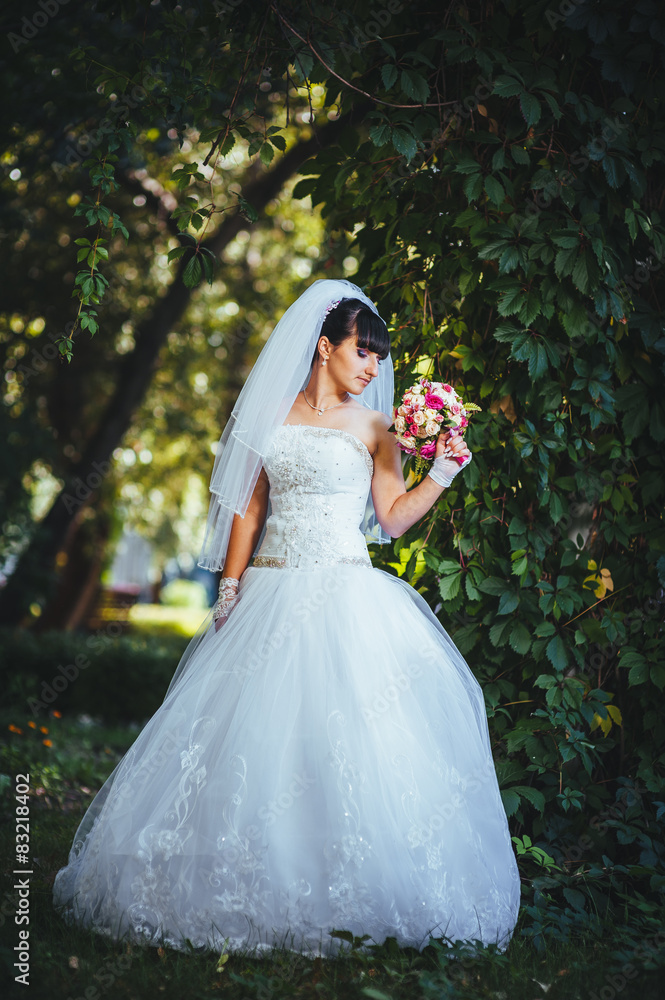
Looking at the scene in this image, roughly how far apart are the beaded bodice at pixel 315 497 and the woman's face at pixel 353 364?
8.0 inches

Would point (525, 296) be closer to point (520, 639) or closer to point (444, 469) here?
point (444, 469)

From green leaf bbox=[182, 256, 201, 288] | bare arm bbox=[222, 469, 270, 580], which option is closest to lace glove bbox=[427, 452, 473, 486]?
bare arm bbox=[222, 469, 270, 580]

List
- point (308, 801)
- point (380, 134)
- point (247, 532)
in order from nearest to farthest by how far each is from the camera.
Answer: point (308, 801), point (380, 134), point (247, 532)

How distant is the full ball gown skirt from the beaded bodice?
0.04 metres

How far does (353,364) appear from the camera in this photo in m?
3.18

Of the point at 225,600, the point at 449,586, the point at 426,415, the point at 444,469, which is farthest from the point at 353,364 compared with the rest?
the point at 225,600

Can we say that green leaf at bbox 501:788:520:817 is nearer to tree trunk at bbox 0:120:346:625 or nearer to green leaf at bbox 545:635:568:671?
green leaf at bbox 545:635:568:671

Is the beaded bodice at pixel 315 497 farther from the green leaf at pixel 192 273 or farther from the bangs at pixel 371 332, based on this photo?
the green leaf at pixel 192 273

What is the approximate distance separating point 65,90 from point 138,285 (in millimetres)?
3327

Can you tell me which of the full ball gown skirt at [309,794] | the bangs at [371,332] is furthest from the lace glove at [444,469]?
the bangs at [371,332]

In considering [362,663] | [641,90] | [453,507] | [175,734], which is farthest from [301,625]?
[641,90]

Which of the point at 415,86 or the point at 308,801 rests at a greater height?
the point at 415,86

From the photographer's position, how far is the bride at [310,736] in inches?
98.0

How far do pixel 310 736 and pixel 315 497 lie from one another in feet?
2.99
